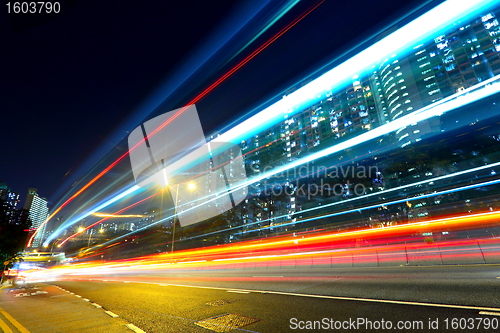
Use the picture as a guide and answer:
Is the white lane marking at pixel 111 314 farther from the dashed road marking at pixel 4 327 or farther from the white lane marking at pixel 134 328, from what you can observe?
the dashed road marking at pixel 4 327

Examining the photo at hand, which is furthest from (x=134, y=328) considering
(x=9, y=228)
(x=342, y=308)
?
(x=9, y=228)

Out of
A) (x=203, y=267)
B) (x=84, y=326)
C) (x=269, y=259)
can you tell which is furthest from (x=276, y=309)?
(x=203, y=267)

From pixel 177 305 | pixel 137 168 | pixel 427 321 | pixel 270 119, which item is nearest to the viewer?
pixel 427 321

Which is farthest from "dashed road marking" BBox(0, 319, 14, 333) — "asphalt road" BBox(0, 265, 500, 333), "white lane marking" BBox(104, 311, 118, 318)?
"white lane marking" BBox(104, 311, 118, 318)

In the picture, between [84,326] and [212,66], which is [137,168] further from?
[84,326]

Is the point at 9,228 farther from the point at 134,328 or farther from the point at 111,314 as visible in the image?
the point at 134,328

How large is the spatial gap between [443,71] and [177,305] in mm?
107824

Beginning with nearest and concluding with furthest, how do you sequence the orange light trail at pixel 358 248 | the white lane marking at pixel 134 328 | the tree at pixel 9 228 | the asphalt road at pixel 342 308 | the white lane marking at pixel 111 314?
the asphalt road at pixel 342 308, the white lane marking at pixel 134 328, the white lane marking at pixel 111 314, the orange light trail at pixel 358 248, the tree at pixel 9 228

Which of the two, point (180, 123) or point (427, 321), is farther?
point (180, 123)

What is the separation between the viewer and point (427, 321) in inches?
164

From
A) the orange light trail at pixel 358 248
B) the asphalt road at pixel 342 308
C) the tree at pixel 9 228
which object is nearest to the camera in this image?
the asphalt road at pixel 342 308

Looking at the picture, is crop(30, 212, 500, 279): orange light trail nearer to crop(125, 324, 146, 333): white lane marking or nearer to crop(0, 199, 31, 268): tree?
crop(125, 324, 146, 333): white lane marking

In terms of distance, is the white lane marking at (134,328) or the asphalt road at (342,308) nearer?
the asphalt road at (342,308)

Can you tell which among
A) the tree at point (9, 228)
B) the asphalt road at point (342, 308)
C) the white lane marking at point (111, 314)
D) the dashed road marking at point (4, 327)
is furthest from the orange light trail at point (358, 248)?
the tree at point (9, 228)
